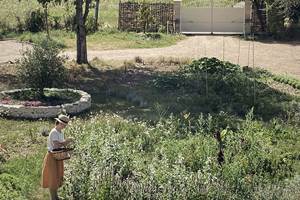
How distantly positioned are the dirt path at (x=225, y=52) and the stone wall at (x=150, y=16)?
2.13 metres

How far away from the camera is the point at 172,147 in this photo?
9.63 m

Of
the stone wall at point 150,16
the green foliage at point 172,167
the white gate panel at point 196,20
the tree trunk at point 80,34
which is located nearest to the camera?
the green foliage at point 172,167

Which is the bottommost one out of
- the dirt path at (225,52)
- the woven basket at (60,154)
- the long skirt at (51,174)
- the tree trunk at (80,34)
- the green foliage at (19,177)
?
the green foliage at (19,177)

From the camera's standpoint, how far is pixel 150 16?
29875 millimetres

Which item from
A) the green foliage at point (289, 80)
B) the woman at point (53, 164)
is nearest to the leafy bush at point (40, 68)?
the woman at point (53, 164)

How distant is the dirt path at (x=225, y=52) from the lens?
875 inches

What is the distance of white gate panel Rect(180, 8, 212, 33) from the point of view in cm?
3133

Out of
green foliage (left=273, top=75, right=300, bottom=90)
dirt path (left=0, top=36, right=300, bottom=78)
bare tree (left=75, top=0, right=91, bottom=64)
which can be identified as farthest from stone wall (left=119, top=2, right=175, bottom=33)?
green foliage (left=273, top=75, right=300, bottom=90)

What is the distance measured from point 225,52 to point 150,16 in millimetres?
6198

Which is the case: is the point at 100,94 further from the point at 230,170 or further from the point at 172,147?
the point at 230,170

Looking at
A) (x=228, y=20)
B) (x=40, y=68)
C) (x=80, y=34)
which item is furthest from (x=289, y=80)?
(x=228, y=20)

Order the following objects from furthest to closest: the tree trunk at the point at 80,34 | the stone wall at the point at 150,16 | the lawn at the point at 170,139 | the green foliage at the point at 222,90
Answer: the stone wall at the point at 150,16 < the tree trunk at the point at 80,34 < the green foliage at the point at 222,90 < the lawn at the point at 170,139

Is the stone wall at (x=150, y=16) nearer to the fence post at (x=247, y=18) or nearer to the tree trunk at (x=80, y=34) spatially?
the fence post at (x=247, y=18)

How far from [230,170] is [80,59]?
11.7 metres
